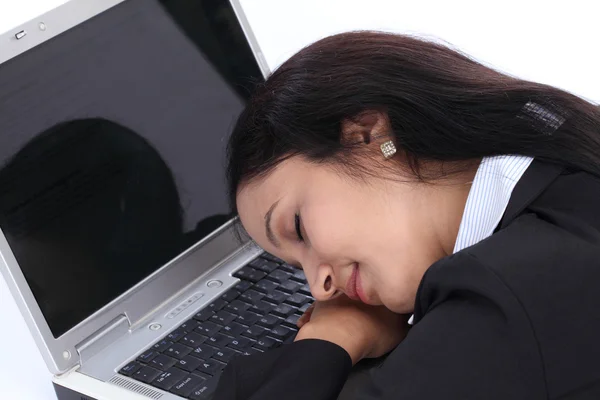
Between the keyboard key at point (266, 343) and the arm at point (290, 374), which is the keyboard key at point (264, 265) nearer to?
the keyboard key at point (266, 343)

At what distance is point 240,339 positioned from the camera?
1.37 meters

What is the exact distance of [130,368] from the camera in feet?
4.42

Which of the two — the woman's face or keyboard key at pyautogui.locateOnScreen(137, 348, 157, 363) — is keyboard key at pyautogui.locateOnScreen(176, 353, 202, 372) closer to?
keyboard key at pyautogui.locateOnScreen(137, 348, 157, 363)

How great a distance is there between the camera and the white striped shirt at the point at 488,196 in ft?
3.73

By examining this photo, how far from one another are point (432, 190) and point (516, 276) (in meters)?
0.22

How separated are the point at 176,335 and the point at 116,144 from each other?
298 millimetres

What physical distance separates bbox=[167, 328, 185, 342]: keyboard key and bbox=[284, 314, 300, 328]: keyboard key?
5.9 inches

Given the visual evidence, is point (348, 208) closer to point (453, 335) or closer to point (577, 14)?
point (453, 335)

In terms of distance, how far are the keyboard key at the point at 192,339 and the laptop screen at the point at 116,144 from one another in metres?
0.13

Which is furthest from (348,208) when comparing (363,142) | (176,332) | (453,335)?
(176,332)

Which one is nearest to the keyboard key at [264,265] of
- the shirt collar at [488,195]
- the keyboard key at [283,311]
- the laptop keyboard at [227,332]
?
the laptop keyboard at [227,332]

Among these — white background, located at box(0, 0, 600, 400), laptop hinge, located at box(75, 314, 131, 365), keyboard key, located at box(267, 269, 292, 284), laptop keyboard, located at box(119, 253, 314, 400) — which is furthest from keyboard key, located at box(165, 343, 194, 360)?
white background, located at box(0, 0, 600, 400)

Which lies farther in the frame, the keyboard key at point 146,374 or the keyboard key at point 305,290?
the keyboard key at point 305,290

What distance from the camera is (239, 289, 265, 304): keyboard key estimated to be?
4.80ft
